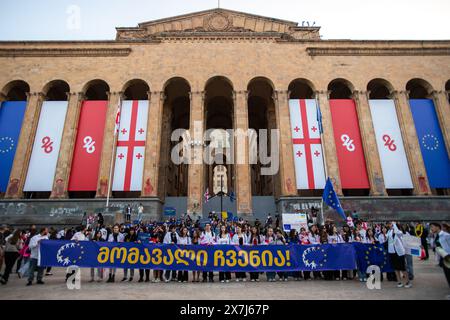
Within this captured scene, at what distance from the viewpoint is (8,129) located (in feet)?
73.9

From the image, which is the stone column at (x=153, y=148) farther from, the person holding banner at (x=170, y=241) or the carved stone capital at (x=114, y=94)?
the person holding banner at (x=170, y=241)

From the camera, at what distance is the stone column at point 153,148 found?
21.1 m

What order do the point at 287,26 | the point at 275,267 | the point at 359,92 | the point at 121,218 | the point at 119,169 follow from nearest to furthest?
the point at 275,267
the point at 121,218
the point at 119,169
the point at 359,92
the point at 287,26

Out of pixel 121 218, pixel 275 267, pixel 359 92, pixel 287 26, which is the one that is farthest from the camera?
pixel 287 26

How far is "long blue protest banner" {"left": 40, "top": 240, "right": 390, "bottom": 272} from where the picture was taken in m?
8.45

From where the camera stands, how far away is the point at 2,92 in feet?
77.3

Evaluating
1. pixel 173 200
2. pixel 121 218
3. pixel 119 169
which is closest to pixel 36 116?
pixel 119 169

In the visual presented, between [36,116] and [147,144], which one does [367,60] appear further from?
[36,116]

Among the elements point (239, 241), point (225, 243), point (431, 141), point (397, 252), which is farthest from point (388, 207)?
point (225, 243)

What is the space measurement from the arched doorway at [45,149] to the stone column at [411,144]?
95.3 ft

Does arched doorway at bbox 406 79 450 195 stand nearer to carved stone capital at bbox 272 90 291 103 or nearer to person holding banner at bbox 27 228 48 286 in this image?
carved stone capital at bbox 272 90 291 103

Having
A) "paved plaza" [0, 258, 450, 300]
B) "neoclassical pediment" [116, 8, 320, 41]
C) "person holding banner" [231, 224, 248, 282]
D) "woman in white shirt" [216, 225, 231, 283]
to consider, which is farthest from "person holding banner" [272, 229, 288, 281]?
"neoclassical pediment" [116, 8, 320, 41]

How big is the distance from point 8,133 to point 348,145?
28.9m
